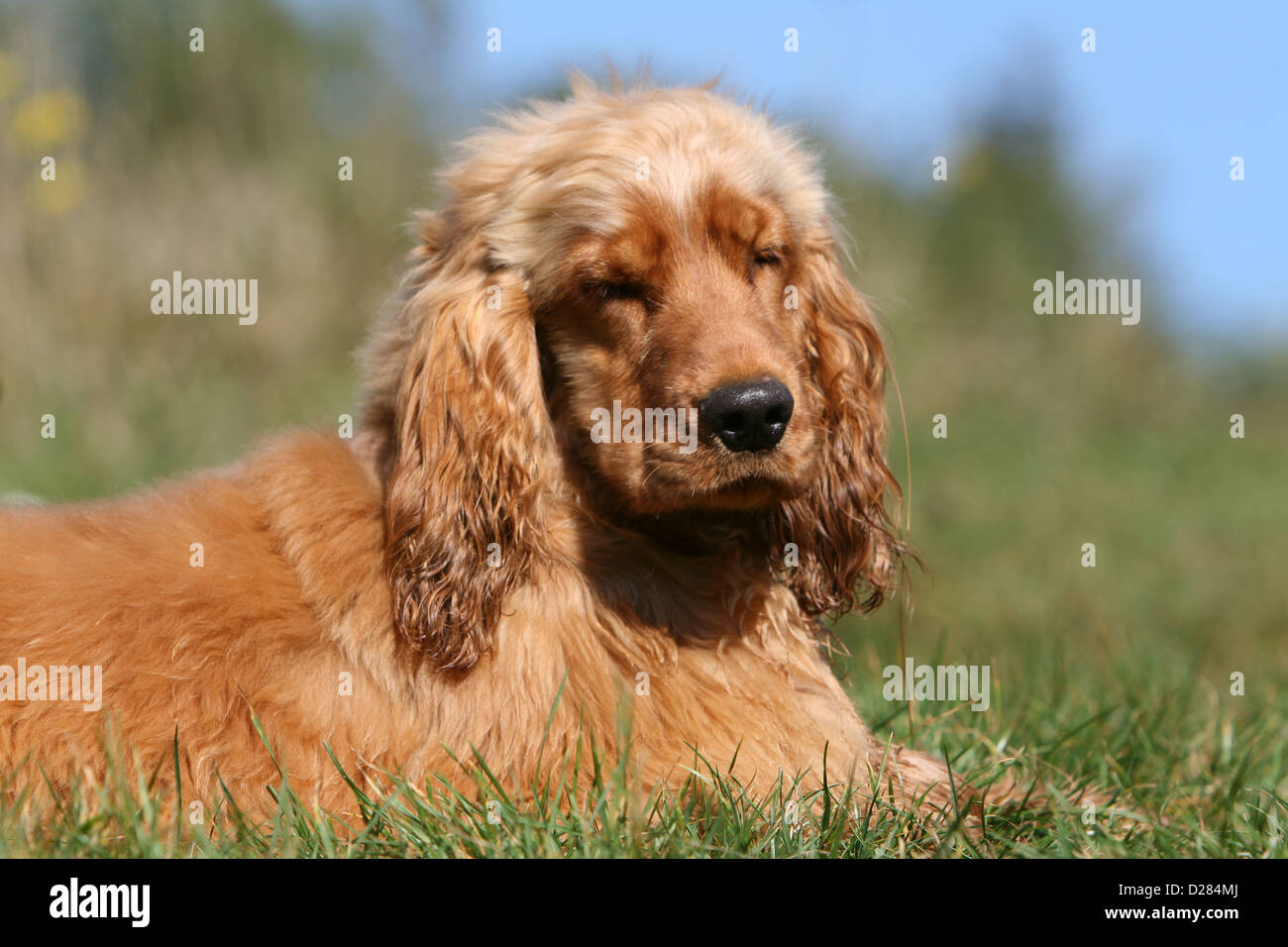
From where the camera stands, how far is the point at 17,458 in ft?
26.6

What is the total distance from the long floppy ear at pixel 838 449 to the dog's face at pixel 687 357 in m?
0.25

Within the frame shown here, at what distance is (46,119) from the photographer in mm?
9422

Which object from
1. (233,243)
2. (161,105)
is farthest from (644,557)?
(161,105)

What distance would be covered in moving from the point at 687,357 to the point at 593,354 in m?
0.35

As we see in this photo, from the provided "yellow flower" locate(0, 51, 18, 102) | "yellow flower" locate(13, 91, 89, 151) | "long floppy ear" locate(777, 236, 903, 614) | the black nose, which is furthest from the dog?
"yellow flower" locate(0, 51, 18, 102)

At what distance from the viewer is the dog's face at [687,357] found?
3.17m

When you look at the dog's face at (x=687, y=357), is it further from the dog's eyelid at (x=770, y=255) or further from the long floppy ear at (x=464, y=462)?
the long floppy ear at (x=464, y=462)

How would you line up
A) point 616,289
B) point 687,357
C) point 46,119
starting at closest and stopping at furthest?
point 687,357 < point 616,289 < point 46,119

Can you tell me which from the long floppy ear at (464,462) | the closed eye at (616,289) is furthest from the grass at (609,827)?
the closed eye at (616,289)

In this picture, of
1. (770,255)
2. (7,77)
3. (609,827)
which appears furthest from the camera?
(7,77)

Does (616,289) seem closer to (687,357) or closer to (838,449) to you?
(687,357)

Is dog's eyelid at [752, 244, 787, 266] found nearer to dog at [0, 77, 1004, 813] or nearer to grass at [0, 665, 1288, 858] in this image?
dog at [0, 77, 1004, 813]

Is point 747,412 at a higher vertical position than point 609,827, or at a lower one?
higher

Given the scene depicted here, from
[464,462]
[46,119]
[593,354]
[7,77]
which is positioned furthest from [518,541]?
[7,77]
